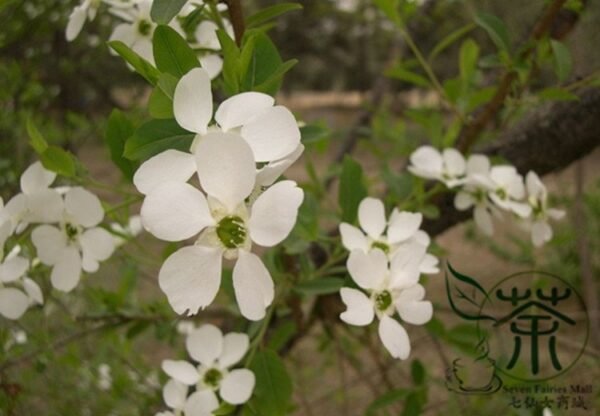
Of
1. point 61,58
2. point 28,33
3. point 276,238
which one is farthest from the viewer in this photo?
point 61,58

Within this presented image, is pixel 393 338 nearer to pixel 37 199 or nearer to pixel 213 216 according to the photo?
pixel 213 216

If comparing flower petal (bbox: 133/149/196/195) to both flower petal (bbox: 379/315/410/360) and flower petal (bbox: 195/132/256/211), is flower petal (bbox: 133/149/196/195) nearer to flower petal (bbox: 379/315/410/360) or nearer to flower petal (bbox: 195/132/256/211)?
flower petal (bbox: 195/132/256/211)

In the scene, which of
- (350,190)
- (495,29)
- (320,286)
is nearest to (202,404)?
(320,286)

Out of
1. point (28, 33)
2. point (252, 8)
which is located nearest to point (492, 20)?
point (28, 33)

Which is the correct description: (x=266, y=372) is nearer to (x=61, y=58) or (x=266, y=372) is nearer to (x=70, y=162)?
(x=70, y=162)

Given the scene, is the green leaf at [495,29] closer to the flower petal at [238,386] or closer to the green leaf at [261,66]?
the green leaf at [261,66]

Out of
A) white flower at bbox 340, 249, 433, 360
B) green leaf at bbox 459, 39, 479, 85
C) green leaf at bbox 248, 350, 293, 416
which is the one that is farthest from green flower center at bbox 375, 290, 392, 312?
green leaf at bbox 459, 39, 479, 85

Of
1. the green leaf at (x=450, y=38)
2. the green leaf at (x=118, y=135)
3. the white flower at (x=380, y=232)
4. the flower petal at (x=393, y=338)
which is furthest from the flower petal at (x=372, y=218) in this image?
the green leaf at (x=450, y=38)
